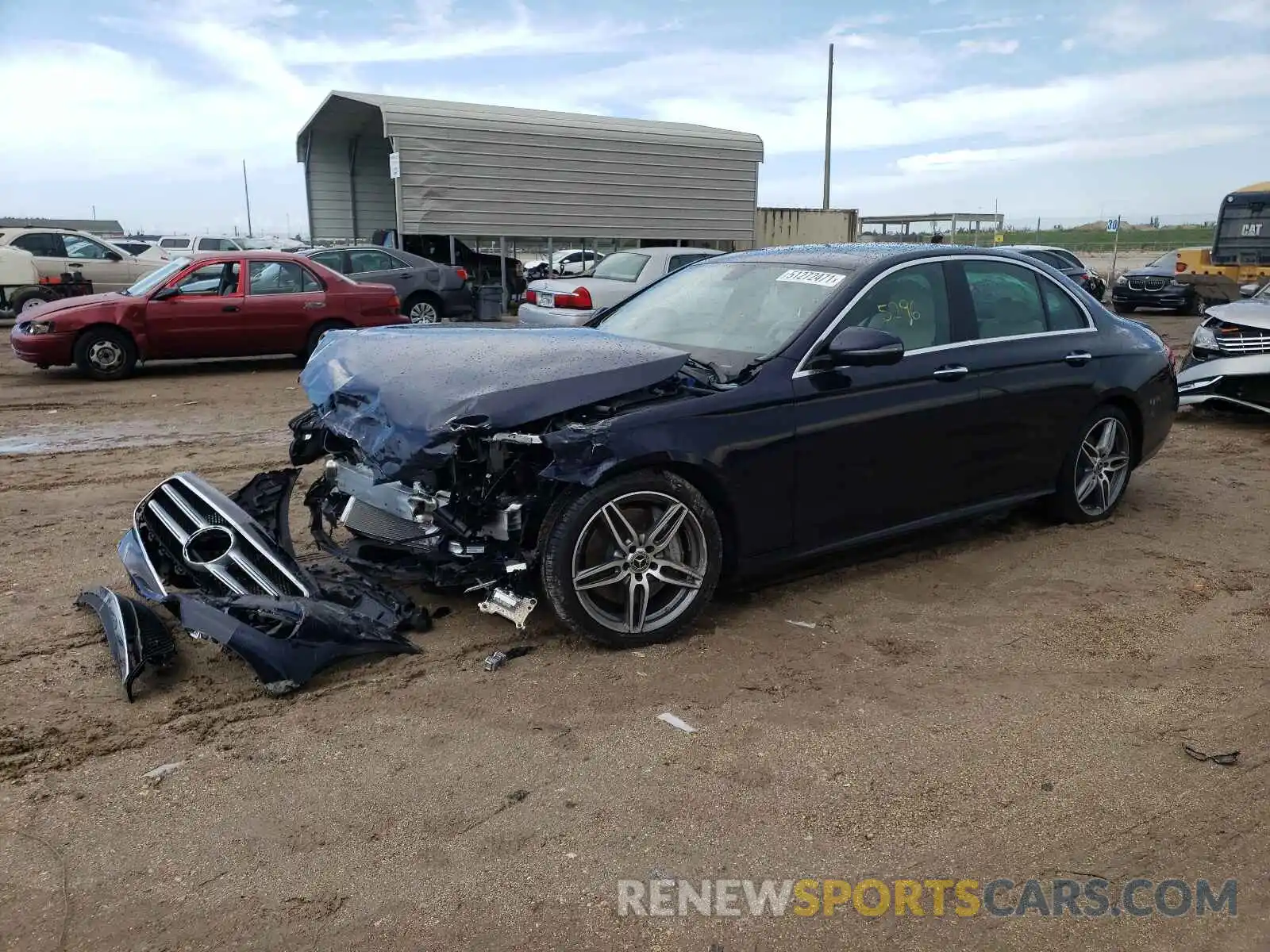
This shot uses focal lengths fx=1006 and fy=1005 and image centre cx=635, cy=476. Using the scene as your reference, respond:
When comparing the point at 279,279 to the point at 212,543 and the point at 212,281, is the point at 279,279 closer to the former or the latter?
the point at 212,281

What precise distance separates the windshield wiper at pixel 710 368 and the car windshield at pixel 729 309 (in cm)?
5

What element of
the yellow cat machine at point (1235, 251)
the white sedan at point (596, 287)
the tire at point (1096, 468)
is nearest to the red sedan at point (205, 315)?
the white sedan at point (596, 287)

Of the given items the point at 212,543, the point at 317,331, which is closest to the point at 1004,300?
the point at 212,543

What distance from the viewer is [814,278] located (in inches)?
196

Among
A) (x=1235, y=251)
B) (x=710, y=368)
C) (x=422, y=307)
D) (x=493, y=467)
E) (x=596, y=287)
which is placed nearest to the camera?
(x=493, y=467)

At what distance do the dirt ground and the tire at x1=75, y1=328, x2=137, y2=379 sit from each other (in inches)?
280

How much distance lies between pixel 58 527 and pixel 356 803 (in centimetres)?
370

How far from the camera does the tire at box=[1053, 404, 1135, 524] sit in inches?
229

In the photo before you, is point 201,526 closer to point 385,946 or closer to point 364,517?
point 364,517

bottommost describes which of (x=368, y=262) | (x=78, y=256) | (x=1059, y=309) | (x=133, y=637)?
(x=133, y=637)

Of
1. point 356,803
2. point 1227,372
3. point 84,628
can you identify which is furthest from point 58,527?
point 1227,372

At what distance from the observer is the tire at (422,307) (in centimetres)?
1681

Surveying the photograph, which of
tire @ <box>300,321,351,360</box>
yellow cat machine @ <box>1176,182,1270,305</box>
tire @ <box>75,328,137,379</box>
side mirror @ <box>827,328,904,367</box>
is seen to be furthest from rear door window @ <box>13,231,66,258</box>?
yellow cat machine @ <box>1176,182,1270,305</box>

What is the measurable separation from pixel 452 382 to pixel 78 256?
17098 mm
